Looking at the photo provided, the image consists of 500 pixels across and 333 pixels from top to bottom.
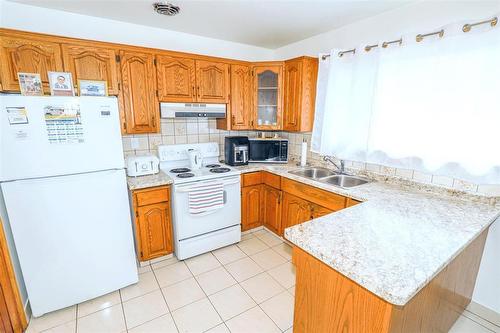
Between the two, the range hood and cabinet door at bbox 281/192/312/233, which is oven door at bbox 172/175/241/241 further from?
the range hood

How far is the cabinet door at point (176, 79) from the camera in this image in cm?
242

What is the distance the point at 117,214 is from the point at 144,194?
34 centimetres

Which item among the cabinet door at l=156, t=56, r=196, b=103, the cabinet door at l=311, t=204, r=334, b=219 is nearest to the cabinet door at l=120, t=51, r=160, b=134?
the cabinet door at l=156, t=56, r=196, b=103

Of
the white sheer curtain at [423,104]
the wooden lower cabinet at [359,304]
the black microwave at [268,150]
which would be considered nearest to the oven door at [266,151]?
the black microwave at [268,150]

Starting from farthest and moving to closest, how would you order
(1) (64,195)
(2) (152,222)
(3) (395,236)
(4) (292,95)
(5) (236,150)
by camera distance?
(5) (236,150) < (4) (292,95) < (2) (152,222) < (1) (64,195) < (3) (395,236)

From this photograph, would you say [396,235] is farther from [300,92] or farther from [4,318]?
[4,318]

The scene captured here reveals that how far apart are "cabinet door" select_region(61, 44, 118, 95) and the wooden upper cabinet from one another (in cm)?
179

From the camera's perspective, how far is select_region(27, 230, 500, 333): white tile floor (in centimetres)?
171

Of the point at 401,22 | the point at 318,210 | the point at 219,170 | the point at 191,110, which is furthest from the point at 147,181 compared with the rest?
the point at 401,22

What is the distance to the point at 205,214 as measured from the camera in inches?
97.3

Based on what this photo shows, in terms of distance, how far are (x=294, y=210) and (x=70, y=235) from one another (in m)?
1.94

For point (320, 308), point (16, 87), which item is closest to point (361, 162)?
point (320, 308)

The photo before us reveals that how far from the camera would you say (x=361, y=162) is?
244 centimetres

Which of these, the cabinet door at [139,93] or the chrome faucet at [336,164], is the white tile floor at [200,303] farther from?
the cabinet door at [139,93]
